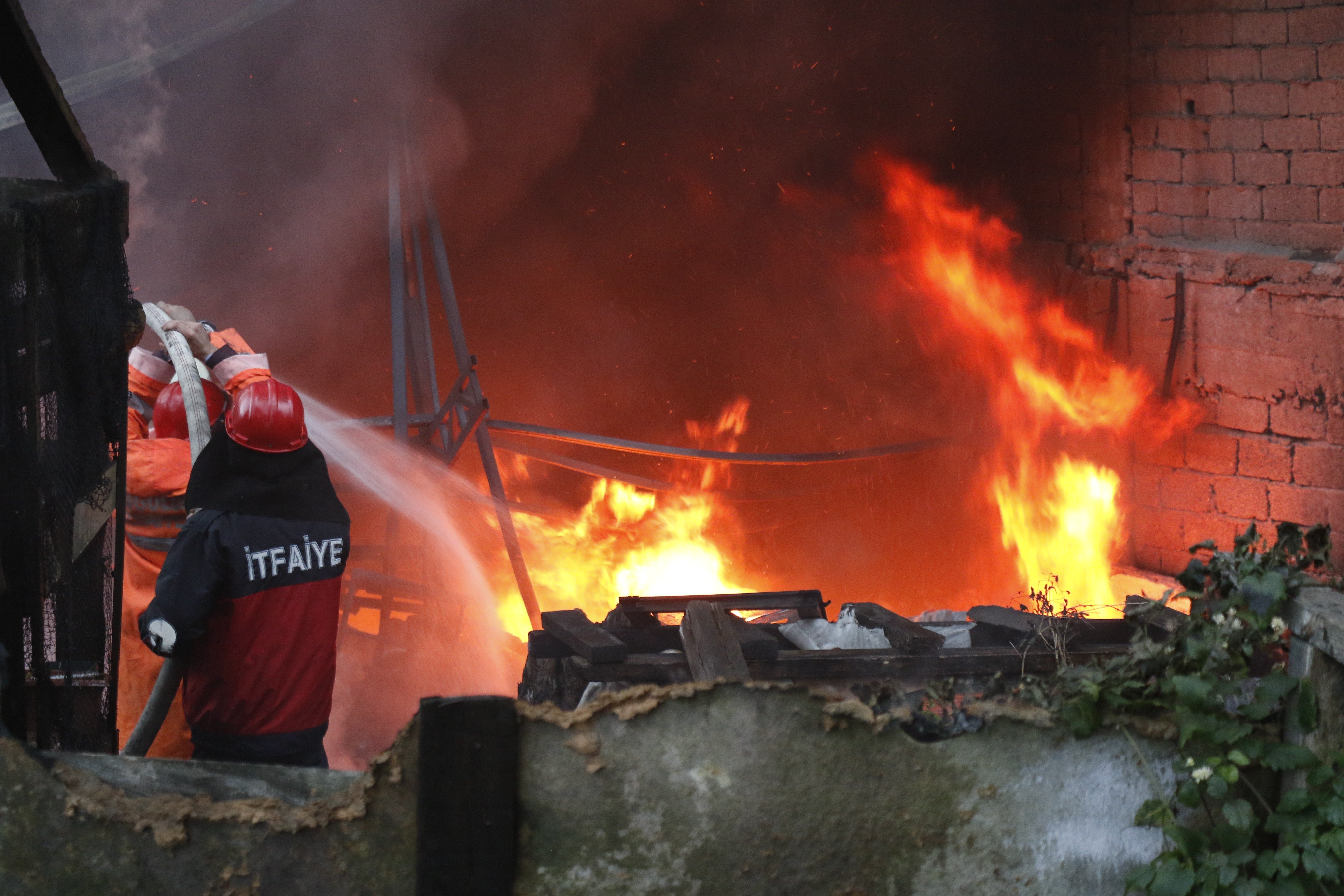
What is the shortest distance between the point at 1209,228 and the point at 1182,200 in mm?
233

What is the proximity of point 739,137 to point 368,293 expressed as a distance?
333 centimetres

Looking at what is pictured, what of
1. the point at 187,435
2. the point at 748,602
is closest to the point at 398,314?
the point at 187,435

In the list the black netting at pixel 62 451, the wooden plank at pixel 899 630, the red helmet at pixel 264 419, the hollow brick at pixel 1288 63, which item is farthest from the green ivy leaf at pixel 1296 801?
the hollow brick at pixel 1288 63

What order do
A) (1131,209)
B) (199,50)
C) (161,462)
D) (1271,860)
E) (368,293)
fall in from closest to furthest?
(1271,860) < (161,462) < (1131,209) < (199,50) < (368,293)

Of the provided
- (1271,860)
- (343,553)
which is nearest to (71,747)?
(343,553)

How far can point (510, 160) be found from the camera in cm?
923

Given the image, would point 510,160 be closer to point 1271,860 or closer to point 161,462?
point 161,462

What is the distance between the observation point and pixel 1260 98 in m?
5.80

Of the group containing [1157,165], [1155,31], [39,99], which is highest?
[1155,31]

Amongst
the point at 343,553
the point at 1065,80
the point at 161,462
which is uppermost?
the point at 1065,80

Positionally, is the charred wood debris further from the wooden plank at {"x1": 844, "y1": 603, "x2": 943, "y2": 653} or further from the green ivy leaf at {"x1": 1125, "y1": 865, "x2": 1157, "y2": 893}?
the green ivy leaf at {"x1": 1125, "y1": 865, "x2": 1157, "y2": 893}

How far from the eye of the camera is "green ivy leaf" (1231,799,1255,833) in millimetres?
2033

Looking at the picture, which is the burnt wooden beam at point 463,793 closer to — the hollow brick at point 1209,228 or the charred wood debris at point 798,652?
the charred wood debris at point 798,652

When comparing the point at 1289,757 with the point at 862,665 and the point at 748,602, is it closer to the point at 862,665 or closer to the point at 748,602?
the point at 862,665
